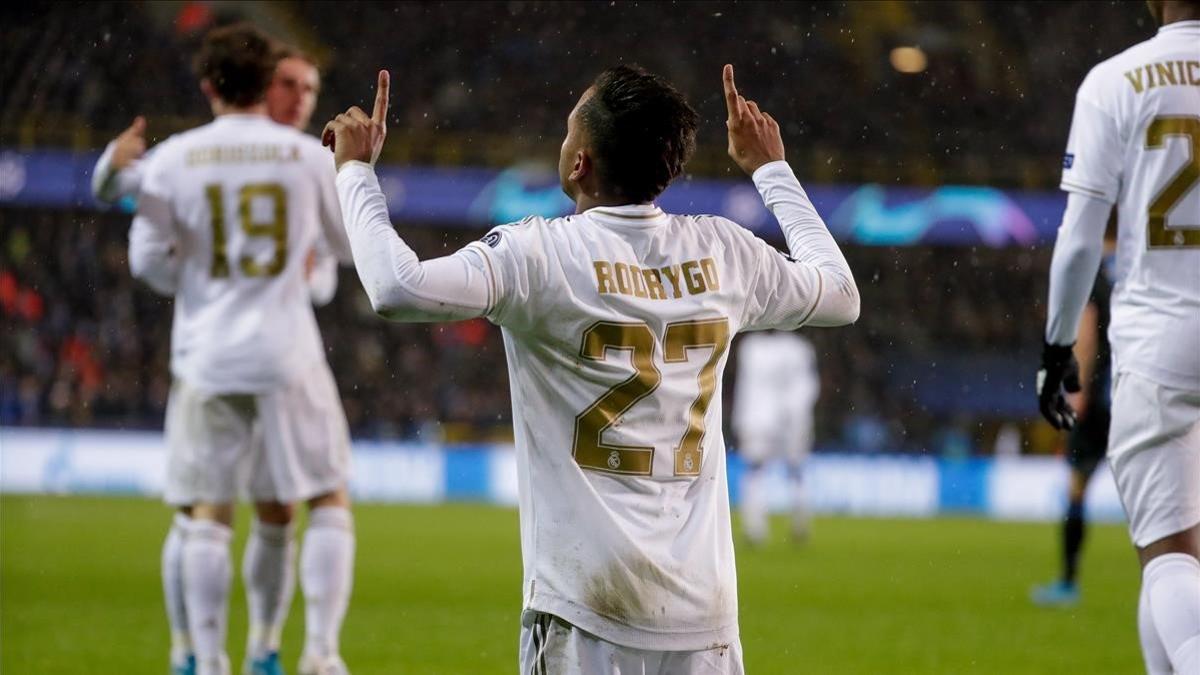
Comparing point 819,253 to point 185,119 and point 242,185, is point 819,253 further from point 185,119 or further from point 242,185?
point 185,119

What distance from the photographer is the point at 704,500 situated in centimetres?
257

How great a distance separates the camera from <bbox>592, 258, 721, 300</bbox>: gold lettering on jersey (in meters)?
2.47

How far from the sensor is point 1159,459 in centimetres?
324

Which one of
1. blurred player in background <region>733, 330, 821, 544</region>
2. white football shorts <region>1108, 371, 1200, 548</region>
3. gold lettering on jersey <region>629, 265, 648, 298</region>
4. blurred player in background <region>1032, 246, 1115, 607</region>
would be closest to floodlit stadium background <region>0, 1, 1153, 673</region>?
blurred player in background <region>1032, 246, 1115, 607</region>

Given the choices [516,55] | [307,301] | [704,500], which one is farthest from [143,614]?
[704,500]

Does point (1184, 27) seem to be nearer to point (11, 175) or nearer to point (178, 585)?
point (178, 585)

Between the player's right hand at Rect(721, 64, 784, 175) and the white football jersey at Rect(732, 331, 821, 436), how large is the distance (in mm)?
9699

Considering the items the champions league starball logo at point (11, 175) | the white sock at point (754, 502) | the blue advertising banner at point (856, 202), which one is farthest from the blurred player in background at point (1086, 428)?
the champions league starball logo at point (11, 175)

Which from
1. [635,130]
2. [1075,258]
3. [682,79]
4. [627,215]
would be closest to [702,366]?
[627,215]

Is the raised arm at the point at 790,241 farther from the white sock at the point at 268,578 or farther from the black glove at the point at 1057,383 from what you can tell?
the white sock at the point at 268,578

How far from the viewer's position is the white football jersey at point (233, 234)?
14.3 feet

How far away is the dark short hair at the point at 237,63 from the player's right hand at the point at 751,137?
193 centimetres

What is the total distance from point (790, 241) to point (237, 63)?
214 cm

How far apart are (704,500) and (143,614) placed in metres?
4.78
